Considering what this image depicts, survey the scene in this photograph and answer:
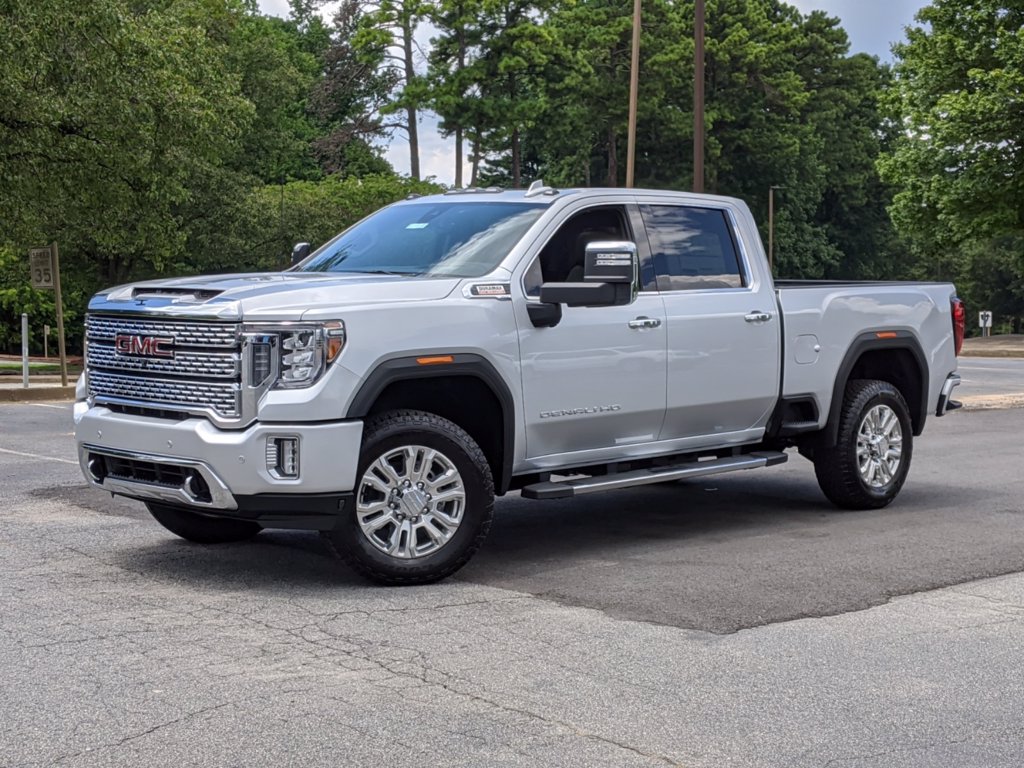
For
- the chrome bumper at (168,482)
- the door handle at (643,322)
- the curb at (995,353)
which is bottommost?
the curb at (995,353)

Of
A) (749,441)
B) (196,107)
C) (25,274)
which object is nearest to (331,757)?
(749,441)

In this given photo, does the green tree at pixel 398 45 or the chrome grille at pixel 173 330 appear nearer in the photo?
the chrome grille at pixel 173 330

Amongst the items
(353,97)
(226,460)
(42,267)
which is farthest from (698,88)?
(353,97)

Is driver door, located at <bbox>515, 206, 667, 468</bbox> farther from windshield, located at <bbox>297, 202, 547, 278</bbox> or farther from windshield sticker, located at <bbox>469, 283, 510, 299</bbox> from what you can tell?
windshield, located at <bbox>297, 202, 547, 278</bbox>

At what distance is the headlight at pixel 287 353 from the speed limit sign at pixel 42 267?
18.6m

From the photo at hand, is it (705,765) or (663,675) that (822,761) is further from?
(663,675)

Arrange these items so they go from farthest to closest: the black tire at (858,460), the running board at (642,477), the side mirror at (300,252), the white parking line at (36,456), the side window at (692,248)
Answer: the white parking line at (36,456) < the black tire at (858,460) < the side mirror at (300,252) < the side window at (692,248) < the running board at (642,477)

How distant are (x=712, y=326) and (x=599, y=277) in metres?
1.35

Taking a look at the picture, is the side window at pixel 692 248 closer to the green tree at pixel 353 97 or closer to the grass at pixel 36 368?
the grass at pixel 36 368

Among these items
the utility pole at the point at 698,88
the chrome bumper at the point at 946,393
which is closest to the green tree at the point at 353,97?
the utility pole at the point at 698,88

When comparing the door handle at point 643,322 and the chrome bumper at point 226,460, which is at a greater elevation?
the door handle at point 643,322

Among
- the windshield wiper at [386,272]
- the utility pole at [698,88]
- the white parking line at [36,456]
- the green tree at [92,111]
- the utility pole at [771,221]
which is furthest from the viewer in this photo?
the utility pole at [771,221]

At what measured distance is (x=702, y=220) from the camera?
914cm

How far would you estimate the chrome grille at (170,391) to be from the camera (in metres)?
6.86
